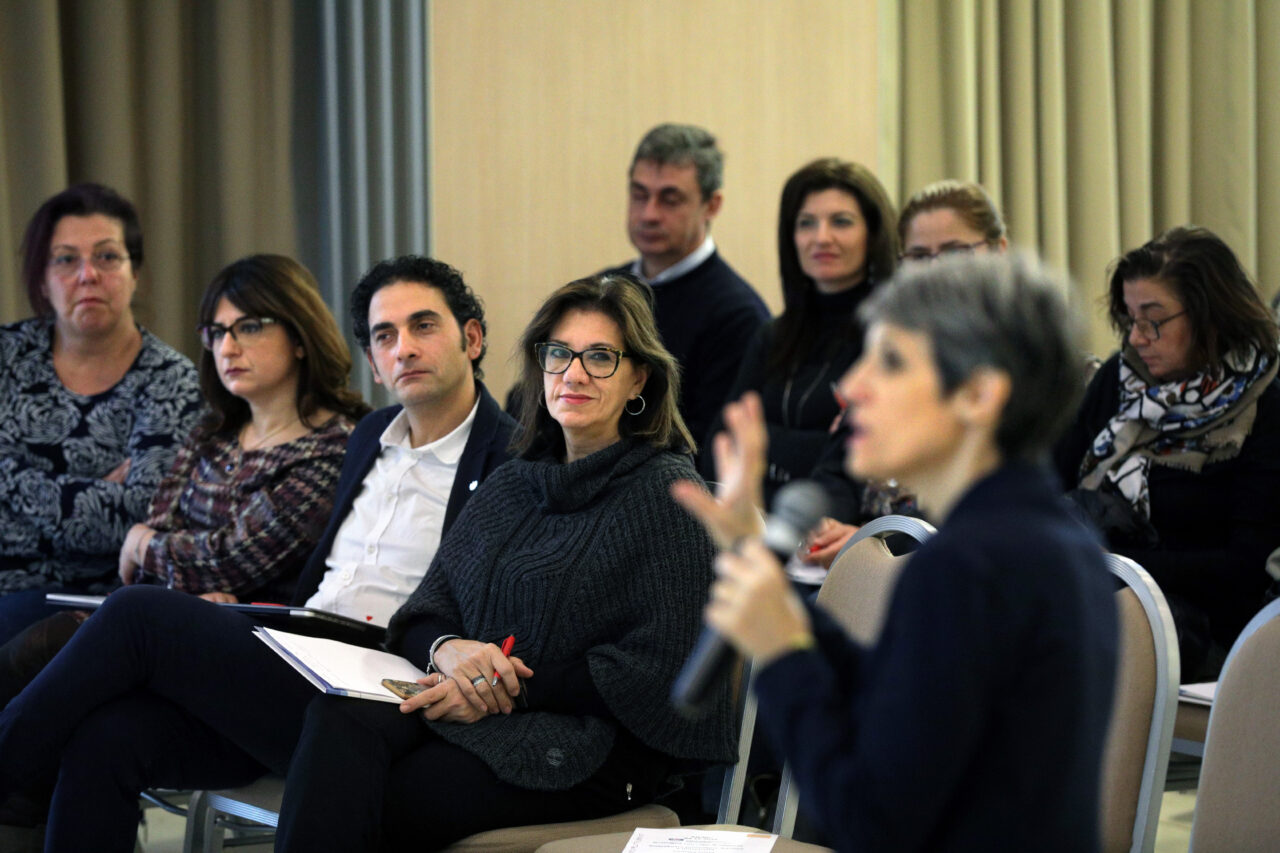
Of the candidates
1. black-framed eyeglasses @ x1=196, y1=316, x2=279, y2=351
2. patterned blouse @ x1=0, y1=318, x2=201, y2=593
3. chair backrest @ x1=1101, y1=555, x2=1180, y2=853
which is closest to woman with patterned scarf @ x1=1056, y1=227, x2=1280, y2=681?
chair backrest @ x1=1101, y1=555, x2=1180, y2=853

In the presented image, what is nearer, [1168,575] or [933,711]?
[933,711]

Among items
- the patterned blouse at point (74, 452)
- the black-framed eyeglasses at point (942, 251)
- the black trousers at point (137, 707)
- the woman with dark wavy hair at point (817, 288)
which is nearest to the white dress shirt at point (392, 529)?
the black trousers at point (137, 707)

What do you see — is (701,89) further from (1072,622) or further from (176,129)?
(1072,622)

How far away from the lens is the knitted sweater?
1816 mm

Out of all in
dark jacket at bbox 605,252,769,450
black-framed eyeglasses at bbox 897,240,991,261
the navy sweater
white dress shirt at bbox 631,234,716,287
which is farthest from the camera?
white dress shirt at bbox 631,234,716,287

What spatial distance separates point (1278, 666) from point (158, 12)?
3.32 metres

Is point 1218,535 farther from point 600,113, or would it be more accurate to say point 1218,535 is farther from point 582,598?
point 600,113

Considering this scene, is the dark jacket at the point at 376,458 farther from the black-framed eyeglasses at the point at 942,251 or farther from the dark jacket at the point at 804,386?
the black-framed eyeglasses at the point at 942,251

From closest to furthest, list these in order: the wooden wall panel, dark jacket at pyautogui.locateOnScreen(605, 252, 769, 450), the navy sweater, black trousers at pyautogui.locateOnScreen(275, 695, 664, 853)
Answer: the navy sweater < black trousers at pyautogui.locateOnScreen(275, 695, 664, 853) < dark jacket at pyautogui.locateOnScreen(605, 252, 769, 450) < the wooden wall panel

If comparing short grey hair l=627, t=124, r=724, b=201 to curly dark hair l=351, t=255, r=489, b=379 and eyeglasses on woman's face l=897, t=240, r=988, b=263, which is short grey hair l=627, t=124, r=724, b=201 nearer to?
eyeglasses on woman's face l=897, t=240, r=988, b=263

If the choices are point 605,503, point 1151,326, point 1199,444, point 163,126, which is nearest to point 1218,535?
point 1199,444

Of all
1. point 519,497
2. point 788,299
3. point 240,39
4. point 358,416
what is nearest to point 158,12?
point 240,39

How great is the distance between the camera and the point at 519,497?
2104mm

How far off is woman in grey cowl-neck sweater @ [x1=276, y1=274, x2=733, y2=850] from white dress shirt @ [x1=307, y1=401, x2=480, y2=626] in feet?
0.92
